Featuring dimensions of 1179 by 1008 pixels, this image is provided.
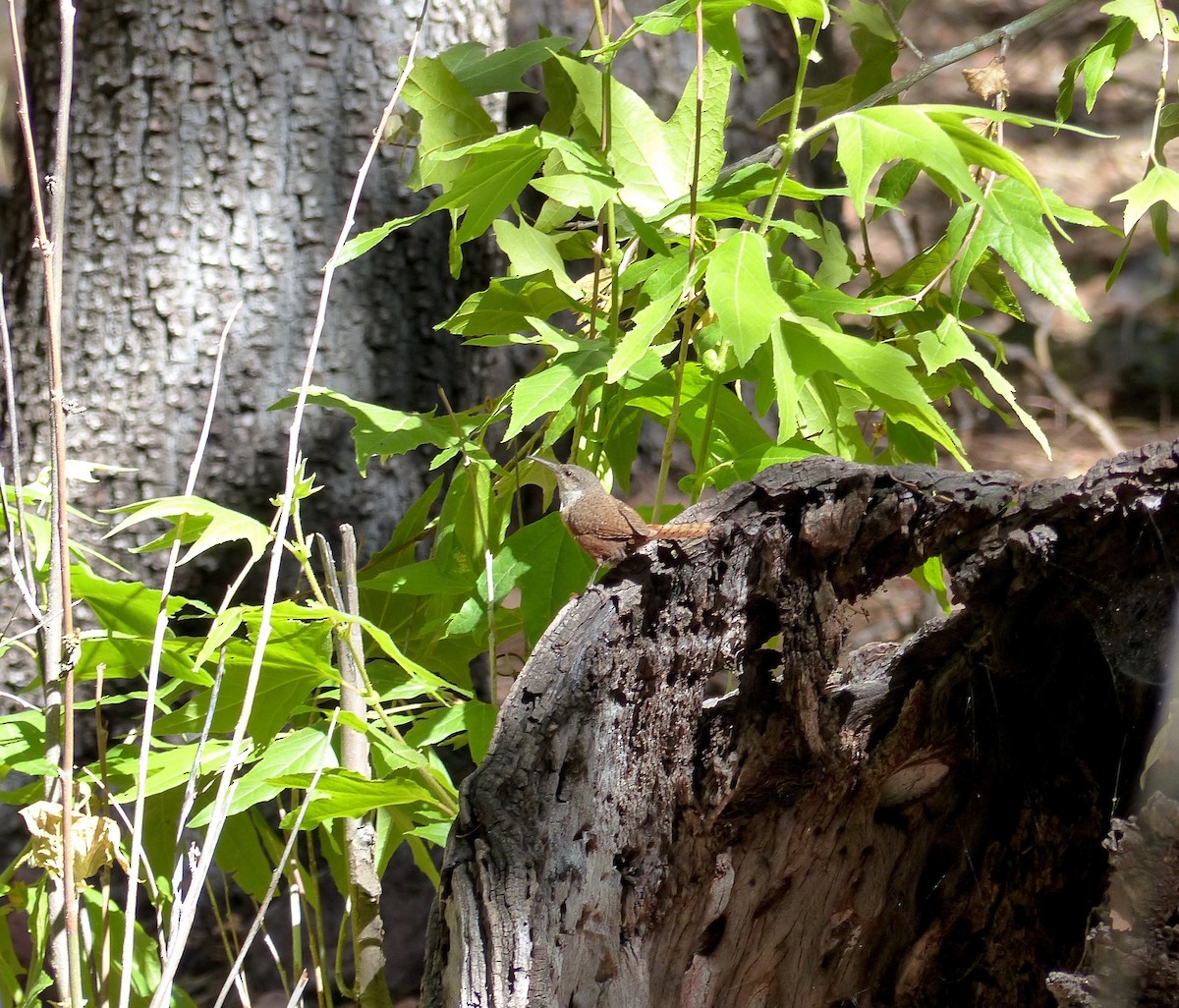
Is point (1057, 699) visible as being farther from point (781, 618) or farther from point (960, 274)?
point (960, 274)

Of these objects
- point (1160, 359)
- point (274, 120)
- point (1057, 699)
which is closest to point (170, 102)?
point (274, 120)

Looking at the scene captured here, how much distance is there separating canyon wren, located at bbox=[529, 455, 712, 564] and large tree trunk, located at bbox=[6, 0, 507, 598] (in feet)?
2.87

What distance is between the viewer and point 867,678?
1114mm

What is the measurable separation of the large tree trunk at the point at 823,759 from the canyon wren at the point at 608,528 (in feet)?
0.10

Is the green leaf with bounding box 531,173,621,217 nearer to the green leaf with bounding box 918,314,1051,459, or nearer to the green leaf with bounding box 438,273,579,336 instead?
the green leaf with bounding box 438,273,579,336

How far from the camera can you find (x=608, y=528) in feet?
3.24

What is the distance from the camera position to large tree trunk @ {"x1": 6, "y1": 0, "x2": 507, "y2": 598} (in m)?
1.68

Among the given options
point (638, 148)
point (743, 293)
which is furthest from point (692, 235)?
point (638, 148)

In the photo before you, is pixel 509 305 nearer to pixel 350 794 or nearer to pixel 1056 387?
pixel 350 794

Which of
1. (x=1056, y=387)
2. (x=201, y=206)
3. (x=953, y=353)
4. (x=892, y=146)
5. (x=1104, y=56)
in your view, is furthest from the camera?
(x=1056, y=387)

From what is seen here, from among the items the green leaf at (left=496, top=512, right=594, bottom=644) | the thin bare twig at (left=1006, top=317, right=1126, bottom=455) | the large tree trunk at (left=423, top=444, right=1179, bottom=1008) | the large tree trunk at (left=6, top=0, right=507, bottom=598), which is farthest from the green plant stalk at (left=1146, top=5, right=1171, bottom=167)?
the thin bare twig at (left=1006, top=317, right=1126, bottom=455)

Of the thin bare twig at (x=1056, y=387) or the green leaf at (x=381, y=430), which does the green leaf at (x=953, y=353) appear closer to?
the green leaf at (x=381, y=430)

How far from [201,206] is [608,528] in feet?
3.48

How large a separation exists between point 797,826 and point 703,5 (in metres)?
0.78
